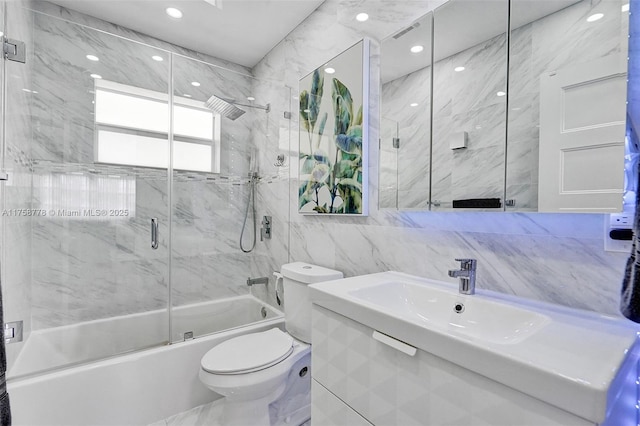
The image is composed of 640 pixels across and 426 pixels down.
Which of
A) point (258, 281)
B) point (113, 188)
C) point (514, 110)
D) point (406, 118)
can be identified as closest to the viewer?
point (514, 110)

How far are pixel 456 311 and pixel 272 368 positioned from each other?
94cm

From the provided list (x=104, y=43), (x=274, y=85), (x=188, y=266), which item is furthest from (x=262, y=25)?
(x=188, y=266)

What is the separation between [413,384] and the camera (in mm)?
812

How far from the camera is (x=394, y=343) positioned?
0.85 metres

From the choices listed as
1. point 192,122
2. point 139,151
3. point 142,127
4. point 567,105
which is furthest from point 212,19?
point 567,105

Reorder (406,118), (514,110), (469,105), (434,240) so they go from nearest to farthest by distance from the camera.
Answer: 1. (514,110)
2. (469,105)
3. (434,240)
4. (406,118)

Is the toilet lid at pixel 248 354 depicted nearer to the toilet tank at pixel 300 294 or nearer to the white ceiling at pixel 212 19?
the toilet tank at pixel 300 294

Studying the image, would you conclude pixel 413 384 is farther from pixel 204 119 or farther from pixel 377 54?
pixel 204 119

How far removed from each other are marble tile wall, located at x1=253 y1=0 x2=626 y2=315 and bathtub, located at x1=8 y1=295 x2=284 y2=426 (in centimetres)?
93

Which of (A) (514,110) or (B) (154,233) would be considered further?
(B) (154,233)

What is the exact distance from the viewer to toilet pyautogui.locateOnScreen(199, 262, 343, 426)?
1430mm

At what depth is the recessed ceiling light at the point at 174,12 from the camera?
2102 mm

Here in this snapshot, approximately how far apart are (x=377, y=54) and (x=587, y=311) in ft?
4.68

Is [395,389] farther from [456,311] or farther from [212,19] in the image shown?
[212,19]
